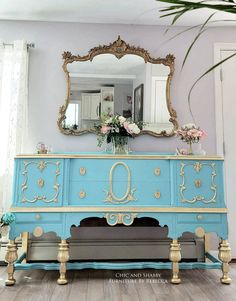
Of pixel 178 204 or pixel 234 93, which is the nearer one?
pixel 178 204

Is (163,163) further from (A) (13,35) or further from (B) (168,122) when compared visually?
(A) (13,35)

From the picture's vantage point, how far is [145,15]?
2566 mm

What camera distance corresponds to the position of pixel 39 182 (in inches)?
78.2

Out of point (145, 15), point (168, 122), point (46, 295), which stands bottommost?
point (46, 295)

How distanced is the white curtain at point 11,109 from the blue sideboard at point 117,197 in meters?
0.50

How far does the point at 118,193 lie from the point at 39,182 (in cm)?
60

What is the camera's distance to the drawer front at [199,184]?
6.62ft

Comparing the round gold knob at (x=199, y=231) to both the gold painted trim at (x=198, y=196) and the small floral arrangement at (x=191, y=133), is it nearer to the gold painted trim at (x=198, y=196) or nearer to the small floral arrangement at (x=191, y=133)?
the gold painted trim at (x=198, y=196)

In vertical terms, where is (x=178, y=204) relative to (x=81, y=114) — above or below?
below

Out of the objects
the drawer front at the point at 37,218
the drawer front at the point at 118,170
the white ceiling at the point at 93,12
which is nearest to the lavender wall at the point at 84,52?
the white ceiling at the point at 93,12

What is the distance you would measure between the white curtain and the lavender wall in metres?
0.11

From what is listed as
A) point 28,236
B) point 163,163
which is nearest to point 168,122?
point 163,163

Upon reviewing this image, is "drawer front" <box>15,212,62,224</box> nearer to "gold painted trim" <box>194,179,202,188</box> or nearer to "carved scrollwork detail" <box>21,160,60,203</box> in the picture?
"carved scrollwork detail" <box>21,160,60,203</box>

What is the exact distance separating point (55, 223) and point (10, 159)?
824 millimetres
